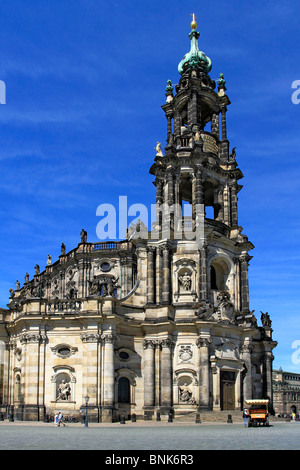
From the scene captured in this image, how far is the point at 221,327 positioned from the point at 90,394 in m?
13.6

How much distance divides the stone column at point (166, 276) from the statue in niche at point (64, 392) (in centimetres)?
1127

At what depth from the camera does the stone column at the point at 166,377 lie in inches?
1861

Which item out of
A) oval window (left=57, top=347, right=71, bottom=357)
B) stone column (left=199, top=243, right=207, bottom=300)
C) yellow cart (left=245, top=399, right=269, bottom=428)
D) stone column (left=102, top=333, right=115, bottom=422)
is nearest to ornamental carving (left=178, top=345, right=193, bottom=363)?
stone column (left=199, top=243, right=207, bottom=300)

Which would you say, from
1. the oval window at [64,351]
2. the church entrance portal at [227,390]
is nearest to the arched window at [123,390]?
the oval window at [64,351]

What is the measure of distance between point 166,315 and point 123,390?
24.7 ft

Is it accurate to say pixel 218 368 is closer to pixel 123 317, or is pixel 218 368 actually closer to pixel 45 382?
pixel 123 317

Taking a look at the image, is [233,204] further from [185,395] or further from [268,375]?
[185,395]

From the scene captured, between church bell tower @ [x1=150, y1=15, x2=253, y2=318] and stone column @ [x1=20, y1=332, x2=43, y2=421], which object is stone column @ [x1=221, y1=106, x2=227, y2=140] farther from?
stone column @ [x1=20, y1=332, x2=43, y2=421]

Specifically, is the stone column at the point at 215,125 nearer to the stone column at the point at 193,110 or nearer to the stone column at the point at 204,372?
the stone column at the point at 193,110

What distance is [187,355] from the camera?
48.9 m

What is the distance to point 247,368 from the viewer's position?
52.2 metres

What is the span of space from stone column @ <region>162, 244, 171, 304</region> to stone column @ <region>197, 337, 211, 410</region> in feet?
15.7

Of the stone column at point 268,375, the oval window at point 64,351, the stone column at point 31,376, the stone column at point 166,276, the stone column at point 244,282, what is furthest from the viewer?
the stone column at point 268,375

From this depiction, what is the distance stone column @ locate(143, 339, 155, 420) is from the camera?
47.2 metres
